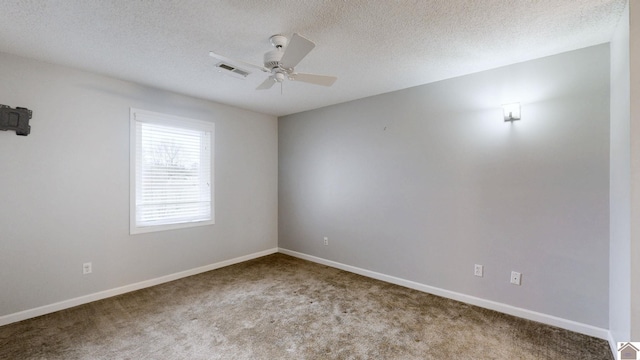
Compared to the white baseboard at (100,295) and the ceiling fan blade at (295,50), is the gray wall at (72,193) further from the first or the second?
the ceiling fan blade at (295,50)

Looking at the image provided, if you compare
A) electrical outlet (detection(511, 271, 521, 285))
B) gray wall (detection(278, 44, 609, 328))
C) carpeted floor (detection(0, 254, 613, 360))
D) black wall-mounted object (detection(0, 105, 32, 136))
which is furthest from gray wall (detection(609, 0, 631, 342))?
black wall-mounted object (detection(0, 105, 32, 136))

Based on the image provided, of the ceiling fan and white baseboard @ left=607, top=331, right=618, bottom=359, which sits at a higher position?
the ceiling fan

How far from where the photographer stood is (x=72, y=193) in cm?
292

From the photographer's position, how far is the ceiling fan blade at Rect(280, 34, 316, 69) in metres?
1.76

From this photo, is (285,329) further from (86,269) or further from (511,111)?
(511,111)

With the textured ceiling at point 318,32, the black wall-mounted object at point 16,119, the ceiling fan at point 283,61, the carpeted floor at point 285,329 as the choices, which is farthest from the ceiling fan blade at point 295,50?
the black wall-mounted object at point 16,119

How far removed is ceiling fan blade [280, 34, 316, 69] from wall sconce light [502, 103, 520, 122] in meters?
2.08

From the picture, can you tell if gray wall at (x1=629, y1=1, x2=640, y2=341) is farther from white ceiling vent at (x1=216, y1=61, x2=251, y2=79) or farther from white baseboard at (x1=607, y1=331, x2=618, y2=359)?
white ceiling vent at (x1=216, y1=61, x2=251, y2=79)

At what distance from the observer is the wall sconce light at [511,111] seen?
267 centimetres

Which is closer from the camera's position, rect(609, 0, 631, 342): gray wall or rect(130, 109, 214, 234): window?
rect(609, 0, 631, 342): gray wall

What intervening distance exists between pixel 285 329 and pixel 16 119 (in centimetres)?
314

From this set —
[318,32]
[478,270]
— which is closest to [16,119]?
[318,32]

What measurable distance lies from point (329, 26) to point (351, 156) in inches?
85.5

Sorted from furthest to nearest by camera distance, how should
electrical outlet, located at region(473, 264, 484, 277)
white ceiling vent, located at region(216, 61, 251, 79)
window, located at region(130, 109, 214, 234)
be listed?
window, located at region(130, 109, 214, 234)
electrical outlet, located at region(473, 264, 484, 277)
white ceiling vent, located at region(216, 61, 251, 79)
